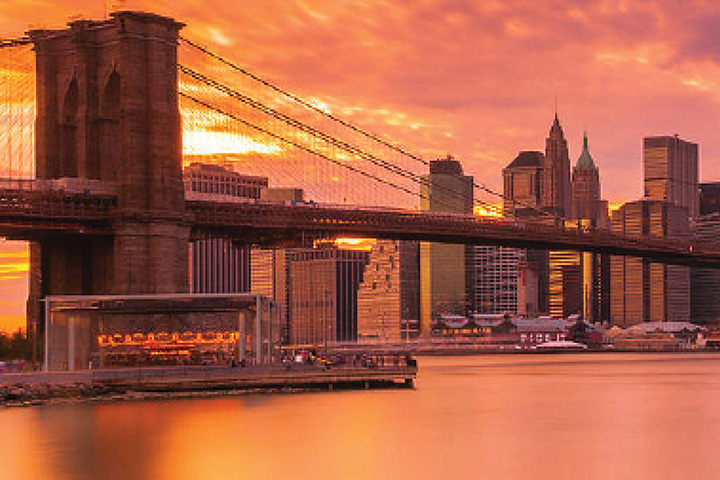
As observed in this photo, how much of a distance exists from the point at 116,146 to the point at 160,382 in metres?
17.0

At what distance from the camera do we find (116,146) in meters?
80.7

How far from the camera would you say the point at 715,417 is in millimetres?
64188

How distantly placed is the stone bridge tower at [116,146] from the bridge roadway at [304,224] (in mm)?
1687

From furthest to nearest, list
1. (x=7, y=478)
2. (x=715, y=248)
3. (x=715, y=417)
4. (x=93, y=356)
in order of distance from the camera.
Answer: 1. (x=715, y=248)
2. (x=93, y=356)
3. (x=715, y=417)
4. (x=7, y=478)

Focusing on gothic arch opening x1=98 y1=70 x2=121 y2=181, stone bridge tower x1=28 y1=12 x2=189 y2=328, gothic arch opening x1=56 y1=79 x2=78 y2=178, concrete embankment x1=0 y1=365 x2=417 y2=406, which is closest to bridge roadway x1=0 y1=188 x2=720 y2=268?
stone bridge tower x1=28 y1=12 x2=189 y2=328

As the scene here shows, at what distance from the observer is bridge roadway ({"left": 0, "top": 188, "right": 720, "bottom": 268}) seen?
248 ft

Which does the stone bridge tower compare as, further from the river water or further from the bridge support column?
the river water

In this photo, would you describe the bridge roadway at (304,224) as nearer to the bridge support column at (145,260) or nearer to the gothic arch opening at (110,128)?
the bridge support column at (145,260)

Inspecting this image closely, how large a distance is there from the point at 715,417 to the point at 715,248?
234 feet

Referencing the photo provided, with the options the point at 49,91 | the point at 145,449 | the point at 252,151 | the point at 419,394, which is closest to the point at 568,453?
the point at 145,449

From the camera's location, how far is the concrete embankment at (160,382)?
67.2m

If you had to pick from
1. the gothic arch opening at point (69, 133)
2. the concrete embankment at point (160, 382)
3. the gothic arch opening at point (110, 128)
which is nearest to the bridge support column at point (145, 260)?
the gothic arch opening at point (110, 128)

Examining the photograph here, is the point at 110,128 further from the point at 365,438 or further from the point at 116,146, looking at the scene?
the point at 365,438

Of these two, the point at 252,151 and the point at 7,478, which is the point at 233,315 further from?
the point at 7,478
